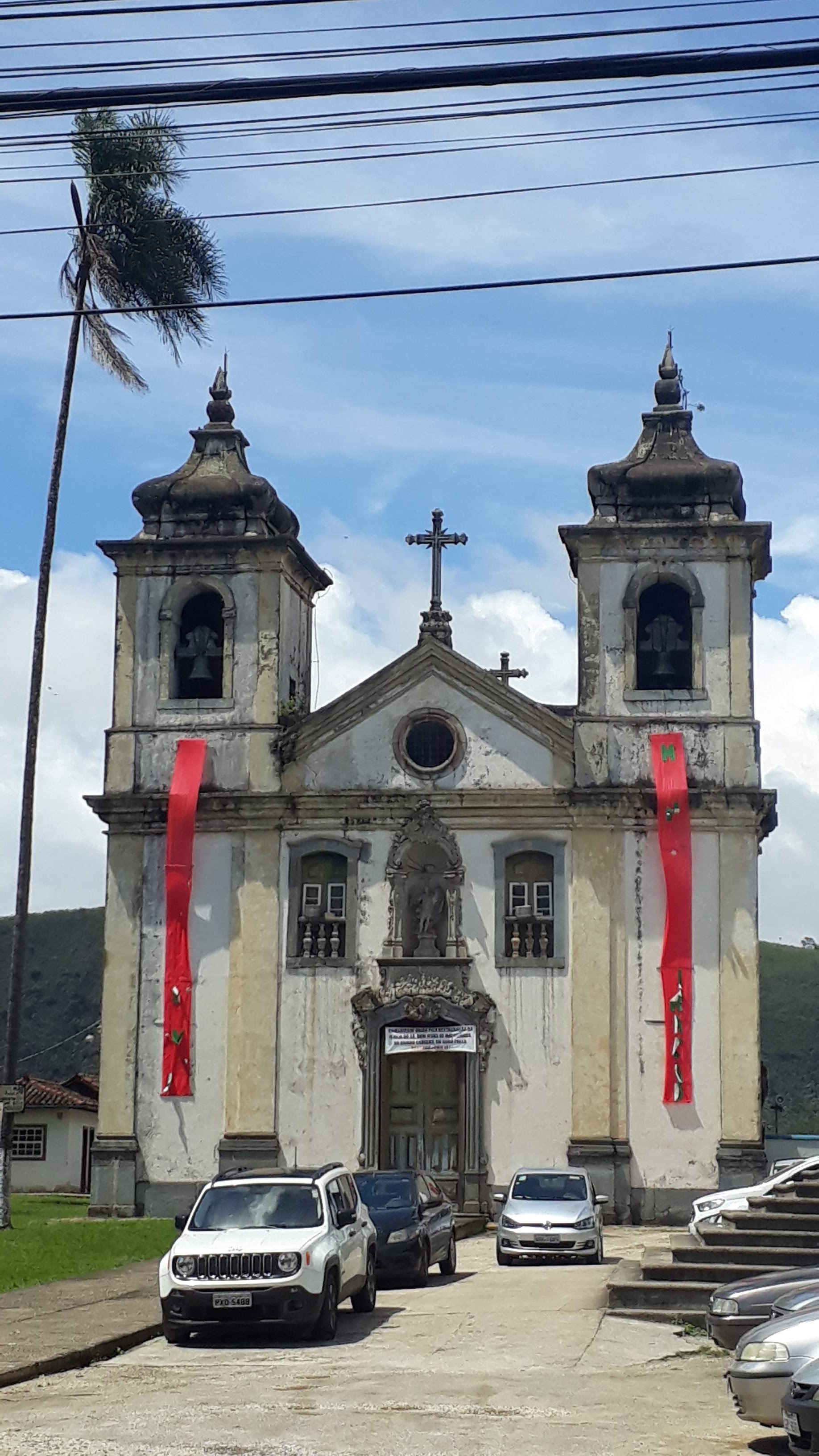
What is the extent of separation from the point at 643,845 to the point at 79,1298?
1573 centimetres

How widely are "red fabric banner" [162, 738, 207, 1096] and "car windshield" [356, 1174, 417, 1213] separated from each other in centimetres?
1034

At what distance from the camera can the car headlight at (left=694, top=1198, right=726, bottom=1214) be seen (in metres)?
23.2

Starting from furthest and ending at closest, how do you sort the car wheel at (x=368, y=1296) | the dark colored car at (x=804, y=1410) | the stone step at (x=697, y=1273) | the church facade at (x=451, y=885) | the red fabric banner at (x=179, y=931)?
the red fabric banner at (x=179, y=931), the church facade at (x=451, y=885), the car wheel at (x=368, y=1296), the stone step at (x=697, y=1273), the dark colored car at (x=804, y=1410)

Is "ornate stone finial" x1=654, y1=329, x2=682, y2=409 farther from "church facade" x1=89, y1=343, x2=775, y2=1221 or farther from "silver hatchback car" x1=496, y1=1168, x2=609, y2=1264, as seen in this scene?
"silver hatchback car" x1=496, y1=1168, x2=609, y2=1264

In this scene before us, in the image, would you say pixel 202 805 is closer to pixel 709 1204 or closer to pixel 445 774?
pixel 445 774

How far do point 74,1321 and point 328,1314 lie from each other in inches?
99.7

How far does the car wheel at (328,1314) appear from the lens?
17531mm

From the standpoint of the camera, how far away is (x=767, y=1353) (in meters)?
12.4

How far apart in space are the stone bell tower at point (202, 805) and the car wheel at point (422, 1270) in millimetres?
11099

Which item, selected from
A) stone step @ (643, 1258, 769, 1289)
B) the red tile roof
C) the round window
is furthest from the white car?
the red tile roof

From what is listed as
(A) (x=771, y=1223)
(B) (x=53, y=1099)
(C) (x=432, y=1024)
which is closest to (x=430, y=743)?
(C) (x=432, y=1024)

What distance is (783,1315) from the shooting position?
12.9 m

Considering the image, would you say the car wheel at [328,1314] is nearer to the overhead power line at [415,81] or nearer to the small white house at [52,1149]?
the overhead power line at [415,81]

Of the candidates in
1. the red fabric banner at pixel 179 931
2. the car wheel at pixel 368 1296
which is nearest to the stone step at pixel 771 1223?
the car wheel at pixel 368 1296
